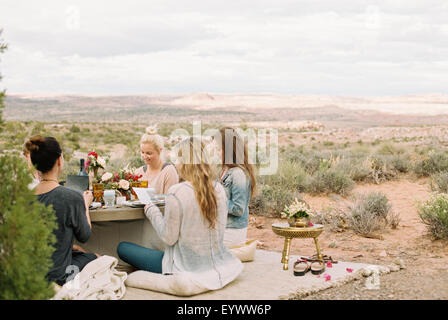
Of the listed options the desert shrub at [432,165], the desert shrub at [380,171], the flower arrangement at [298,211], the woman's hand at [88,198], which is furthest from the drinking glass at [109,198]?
the desert shrub at [432,165]

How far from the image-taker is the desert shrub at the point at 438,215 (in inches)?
308

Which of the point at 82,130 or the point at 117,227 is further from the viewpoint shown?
the point at 82,130

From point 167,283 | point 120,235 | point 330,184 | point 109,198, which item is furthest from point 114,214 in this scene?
point 330,184

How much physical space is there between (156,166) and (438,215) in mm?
4239

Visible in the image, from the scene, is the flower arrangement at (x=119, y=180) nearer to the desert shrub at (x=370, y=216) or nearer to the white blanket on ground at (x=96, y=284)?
the white blanket on ground at (x=96, y=284)

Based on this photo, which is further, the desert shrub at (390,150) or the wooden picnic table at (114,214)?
the desert shrub at (390,150)

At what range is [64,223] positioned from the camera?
14.3 ft

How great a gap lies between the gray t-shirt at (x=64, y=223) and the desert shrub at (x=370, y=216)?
212 inches

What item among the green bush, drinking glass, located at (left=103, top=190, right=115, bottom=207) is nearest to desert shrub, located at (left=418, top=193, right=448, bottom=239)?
drinking glass, located at (left=103, top=190, right=115, bottom=207)

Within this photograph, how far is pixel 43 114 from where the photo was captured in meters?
80.4

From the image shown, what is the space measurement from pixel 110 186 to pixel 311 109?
90.7 m

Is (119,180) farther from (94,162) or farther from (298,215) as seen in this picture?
(298,215)
